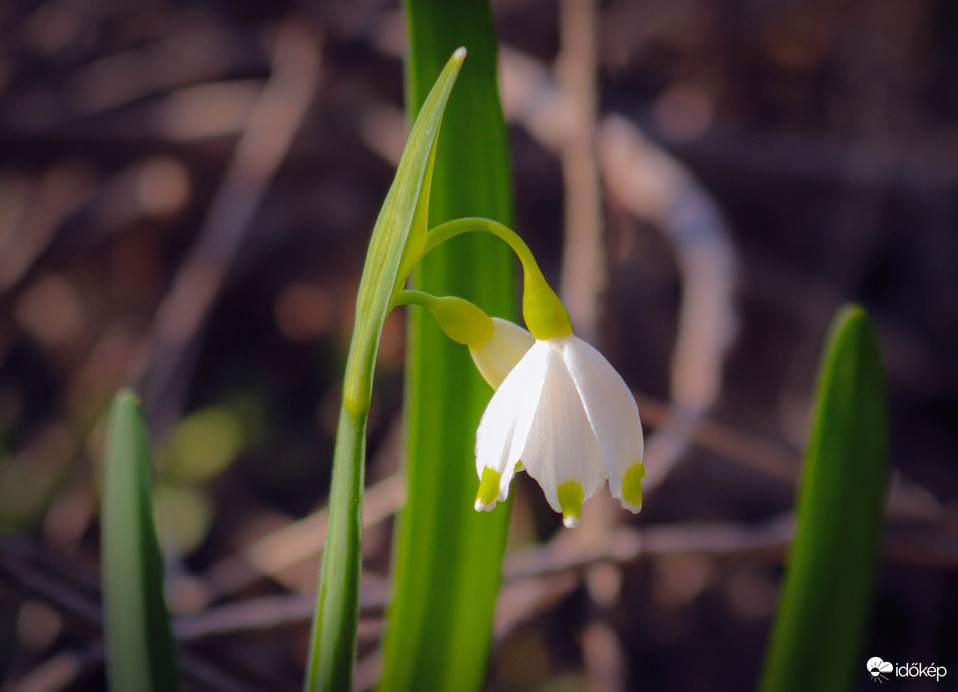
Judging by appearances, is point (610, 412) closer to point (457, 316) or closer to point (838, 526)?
point (457, 316)

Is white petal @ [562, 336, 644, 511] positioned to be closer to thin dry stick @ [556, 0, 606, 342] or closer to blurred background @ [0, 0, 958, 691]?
thin dry stick @ [556, 0, 606, 342]

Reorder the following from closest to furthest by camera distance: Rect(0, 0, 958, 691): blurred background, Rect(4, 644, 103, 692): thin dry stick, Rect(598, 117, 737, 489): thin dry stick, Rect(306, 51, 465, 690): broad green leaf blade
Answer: Rect(306, 51, 465, 690): broad green leaf blade, Rect(4, 644, 103, 692): thin dry stick, Rect(598, 117, 737, 489): thin dry stick, Rect(0, 0, 958, 691): blurred background

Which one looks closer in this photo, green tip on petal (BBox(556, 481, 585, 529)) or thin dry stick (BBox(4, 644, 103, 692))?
green tip on petal (BBox(556, 481, 585, 529))

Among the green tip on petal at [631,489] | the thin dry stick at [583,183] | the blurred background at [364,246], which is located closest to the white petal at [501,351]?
the green tip on petal at [631,489]

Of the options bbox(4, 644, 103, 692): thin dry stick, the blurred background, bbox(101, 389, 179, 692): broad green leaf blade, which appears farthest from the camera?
the blurred background

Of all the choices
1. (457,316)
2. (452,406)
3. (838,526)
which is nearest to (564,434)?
(457,316)

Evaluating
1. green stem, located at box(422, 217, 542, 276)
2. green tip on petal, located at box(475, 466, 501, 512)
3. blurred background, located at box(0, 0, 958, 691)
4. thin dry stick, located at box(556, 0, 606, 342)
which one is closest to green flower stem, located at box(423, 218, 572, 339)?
green stem, located at box(422, 217, 542, 276)
